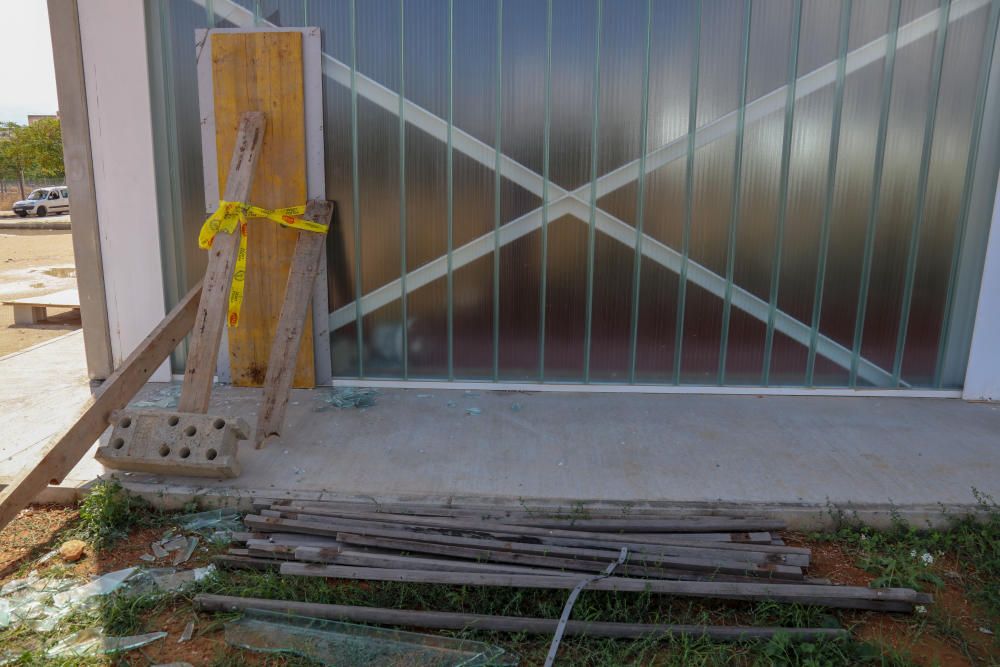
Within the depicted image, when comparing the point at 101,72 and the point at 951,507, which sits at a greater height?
the point at 101,72

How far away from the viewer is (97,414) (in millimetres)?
4398

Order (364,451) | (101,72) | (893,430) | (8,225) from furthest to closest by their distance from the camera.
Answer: (8,225), (101,72), (893,430), (364,451)

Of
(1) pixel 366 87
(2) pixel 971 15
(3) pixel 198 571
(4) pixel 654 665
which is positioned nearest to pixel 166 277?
(1) pixel 366 87

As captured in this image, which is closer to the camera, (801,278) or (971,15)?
(971,15)

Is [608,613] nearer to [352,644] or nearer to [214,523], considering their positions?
[352,644]

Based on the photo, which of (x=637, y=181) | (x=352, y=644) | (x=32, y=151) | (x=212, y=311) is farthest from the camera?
(x=32, y=151)

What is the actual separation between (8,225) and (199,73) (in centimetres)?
2508

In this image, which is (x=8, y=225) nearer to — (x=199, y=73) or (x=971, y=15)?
(x=199, y=73)

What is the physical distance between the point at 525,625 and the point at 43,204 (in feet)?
107

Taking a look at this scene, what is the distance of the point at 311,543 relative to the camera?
373 cm

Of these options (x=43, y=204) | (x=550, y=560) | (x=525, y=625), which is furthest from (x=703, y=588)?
(x=43, y=204)

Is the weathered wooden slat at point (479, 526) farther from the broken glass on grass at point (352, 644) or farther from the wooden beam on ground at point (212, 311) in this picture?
the wooden beam on ground at point (212, 311)

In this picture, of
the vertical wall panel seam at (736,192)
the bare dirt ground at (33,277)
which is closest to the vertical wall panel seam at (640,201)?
the vertical wall panel seam at (736,192)

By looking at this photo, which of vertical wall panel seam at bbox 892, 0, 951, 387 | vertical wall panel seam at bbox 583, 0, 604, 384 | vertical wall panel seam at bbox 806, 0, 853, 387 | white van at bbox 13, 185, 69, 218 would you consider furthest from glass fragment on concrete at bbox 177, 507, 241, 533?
white van at bbox 13, 185, 69, 218
